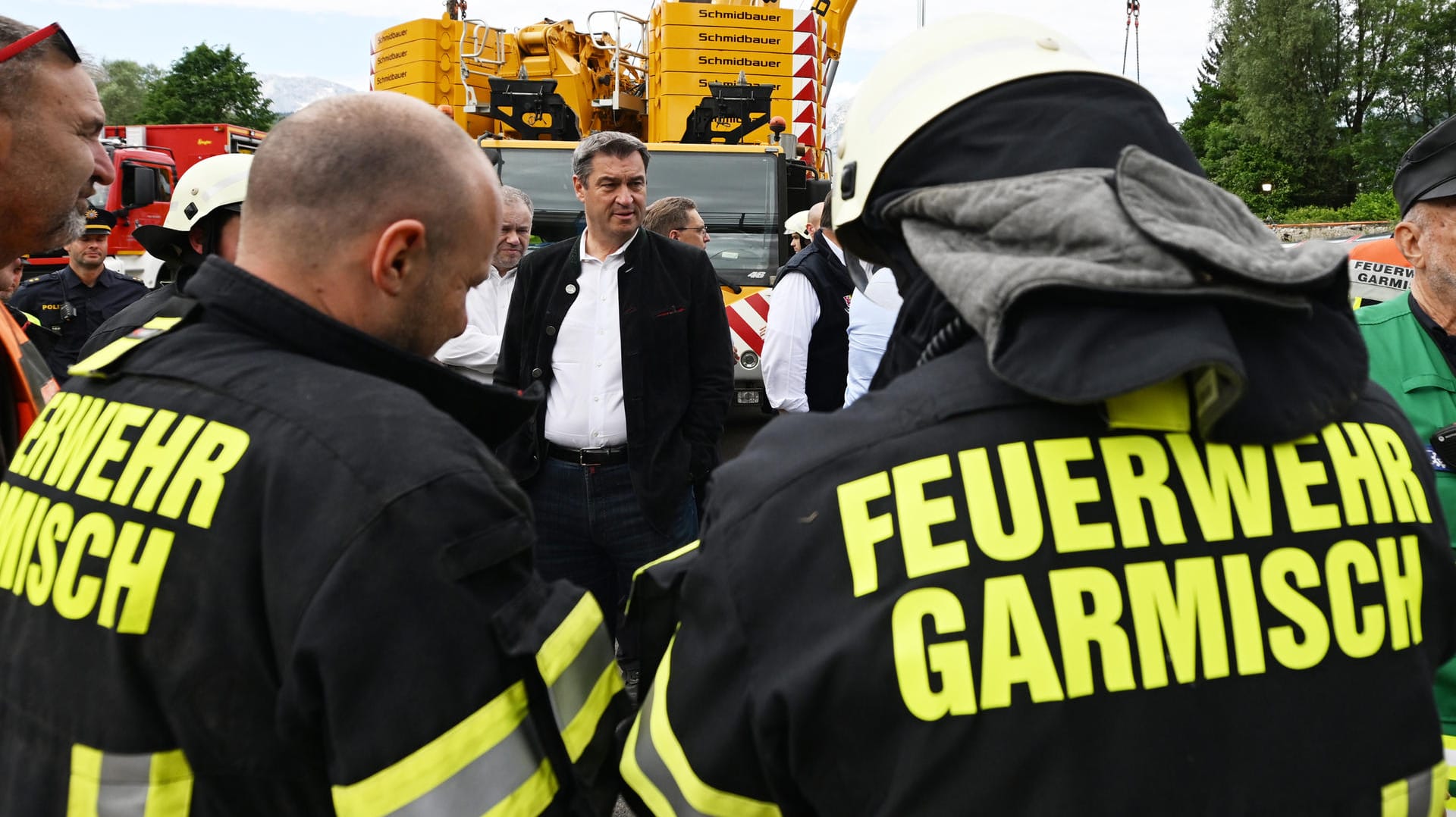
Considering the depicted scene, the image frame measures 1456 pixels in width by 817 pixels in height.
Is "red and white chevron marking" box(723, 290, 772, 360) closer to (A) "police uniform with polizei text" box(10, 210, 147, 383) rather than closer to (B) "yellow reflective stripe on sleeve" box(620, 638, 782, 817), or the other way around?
(A) "police uniform with polizei text" box(10, 210, 147, 383)

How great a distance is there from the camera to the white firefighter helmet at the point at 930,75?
4.12ft

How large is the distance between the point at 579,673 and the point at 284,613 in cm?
35

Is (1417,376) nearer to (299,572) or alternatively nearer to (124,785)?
(299,572)

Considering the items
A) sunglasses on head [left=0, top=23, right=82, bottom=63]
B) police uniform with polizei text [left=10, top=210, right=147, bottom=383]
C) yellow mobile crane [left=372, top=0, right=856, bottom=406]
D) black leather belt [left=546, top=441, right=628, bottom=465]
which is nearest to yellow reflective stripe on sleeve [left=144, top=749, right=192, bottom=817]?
sunglasses on head [left=0, top=23, right=82, bottom=63]

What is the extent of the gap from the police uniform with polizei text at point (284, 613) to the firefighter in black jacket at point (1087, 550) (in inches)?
8.8

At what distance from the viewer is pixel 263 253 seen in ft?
4.43

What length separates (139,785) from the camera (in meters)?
1.19

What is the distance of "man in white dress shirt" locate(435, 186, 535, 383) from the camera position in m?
3.86

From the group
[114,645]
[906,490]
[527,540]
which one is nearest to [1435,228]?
[906,490]

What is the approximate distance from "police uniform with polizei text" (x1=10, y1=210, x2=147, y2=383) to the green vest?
20.9 feet

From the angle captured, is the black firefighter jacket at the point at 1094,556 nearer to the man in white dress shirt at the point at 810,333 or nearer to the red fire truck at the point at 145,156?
the man in white dress shirt at the point at 810,333

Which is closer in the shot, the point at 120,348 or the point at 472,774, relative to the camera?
the point at 472,774

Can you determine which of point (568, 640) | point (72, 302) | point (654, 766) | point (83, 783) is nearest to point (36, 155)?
point (83, 783)

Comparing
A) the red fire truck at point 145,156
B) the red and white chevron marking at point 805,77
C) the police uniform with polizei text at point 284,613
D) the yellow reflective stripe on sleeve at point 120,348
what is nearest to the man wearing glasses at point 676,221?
the yellow reflective stripe on sleeve at point 120,348
